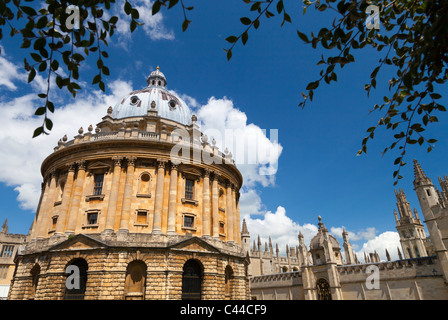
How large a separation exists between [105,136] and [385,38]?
26.6 metres

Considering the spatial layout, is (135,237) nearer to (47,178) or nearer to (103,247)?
(103,247)

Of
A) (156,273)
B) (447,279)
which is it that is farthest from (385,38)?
(447,279)

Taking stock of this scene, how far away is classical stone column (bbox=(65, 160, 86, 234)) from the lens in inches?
934

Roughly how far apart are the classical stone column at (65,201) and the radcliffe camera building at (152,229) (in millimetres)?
96

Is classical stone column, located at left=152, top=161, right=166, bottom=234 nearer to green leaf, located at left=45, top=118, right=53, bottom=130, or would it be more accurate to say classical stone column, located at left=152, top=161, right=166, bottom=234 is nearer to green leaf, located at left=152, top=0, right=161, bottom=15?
green leaf, located at left=45, top=118, right=53, bottom=130

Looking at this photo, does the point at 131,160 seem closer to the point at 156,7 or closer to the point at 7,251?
the point at 156,7

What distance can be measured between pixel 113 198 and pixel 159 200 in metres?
4.13

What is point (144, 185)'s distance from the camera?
26.2 metres

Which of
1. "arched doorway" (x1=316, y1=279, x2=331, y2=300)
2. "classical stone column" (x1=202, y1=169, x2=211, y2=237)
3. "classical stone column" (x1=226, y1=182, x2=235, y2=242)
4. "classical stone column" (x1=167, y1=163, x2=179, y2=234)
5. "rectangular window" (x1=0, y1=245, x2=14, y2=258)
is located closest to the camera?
"classical stone column" (x1=167, y1=163, x2=179, y2=234)

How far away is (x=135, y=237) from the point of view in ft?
74.7

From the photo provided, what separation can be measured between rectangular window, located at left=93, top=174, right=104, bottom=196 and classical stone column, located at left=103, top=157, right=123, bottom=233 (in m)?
1.99

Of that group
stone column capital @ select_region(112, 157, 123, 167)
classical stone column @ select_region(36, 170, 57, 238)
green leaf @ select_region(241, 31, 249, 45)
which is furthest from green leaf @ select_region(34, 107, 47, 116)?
classical stone column @ select_region(36, 170, 57, 238)

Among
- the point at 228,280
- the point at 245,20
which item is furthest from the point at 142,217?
the point at 245,20
